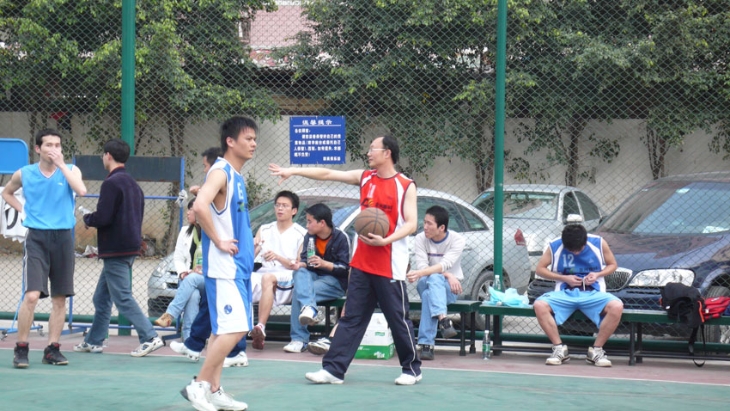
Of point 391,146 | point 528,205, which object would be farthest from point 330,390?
point 528,205

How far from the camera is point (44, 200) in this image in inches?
306

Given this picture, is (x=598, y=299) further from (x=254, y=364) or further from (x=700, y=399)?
(x=254, y=364)

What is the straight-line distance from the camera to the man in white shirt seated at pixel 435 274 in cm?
833

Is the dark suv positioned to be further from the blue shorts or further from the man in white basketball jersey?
the man in white basketball jersey

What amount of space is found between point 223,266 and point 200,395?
0.78 meters

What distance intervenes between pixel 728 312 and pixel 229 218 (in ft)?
15.3

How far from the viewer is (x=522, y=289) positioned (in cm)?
1123

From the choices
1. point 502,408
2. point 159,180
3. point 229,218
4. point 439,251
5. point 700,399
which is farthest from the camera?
point 159,180

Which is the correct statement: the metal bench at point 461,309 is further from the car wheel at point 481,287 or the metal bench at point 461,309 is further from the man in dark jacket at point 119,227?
the man in dark jacket at point 119,227

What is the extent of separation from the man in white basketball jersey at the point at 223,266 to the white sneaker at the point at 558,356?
3147 millimetres

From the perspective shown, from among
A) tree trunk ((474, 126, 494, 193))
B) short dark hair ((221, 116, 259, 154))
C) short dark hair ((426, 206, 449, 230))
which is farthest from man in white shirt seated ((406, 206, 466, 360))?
short dark hair ((221, 116, 259, 154))

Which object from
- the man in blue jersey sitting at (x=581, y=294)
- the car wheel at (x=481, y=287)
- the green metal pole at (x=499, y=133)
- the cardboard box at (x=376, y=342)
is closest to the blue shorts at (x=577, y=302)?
the man in blue jersey sitting at (x=581, y=294)

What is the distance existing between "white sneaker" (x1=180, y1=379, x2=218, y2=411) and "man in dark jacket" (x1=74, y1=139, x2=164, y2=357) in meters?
2.53

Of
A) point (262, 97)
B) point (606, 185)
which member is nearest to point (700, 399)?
point (606, 185)
